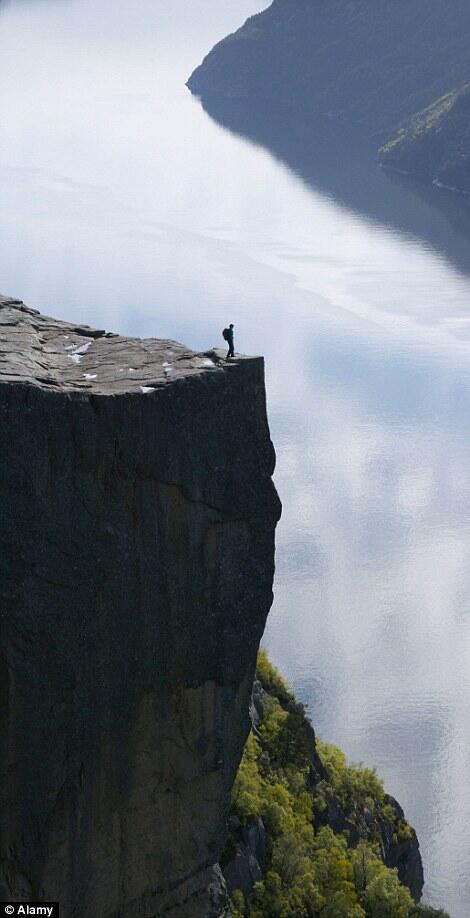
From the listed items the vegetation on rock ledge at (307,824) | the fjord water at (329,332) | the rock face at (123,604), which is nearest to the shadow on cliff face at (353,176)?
the fjord water at (329,332)

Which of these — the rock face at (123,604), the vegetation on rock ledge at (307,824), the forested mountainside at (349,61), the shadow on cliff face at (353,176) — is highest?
the forested mountainside at (349,61)

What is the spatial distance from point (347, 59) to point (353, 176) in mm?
43735

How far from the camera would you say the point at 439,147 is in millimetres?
99250

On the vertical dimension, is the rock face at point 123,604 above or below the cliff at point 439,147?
below

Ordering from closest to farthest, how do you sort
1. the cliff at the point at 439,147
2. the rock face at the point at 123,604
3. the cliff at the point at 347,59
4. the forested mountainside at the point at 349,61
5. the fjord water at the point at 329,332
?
the rock face at the point at 123,604, the fjord water at the point at 329,332, the cliff at the point at 439,147, the forested mountainside at the point at 349,61, the cliff at the point at 347,59

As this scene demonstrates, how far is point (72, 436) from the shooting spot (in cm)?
1075

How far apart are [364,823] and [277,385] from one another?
25855 millimetres

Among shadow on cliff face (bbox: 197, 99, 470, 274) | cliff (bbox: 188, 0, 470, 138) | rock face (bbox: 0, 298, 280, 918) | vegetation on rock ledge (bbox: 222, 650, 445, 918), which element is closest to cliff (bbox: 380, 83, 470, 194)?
shadow on cliff face (bbox: 197, 99, 470, 274)

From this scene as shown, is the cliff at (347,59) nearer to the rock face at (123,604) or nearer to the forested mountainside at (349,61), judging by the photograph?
the forested mountainside at (349,61)

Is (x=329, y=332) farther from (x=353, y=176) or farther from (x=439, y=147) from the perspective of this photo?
(x=439, y=147)

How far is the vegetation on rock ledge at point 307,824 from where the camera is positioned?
18312 millimetres

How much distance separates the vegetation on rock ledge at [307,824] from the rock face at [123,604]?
560 centimetres

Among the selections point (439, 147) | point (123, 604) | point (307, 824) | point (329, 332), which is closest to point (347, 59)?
point (439, 147)

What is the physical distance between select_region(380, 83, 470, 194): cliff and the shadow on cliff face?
1869 mm
